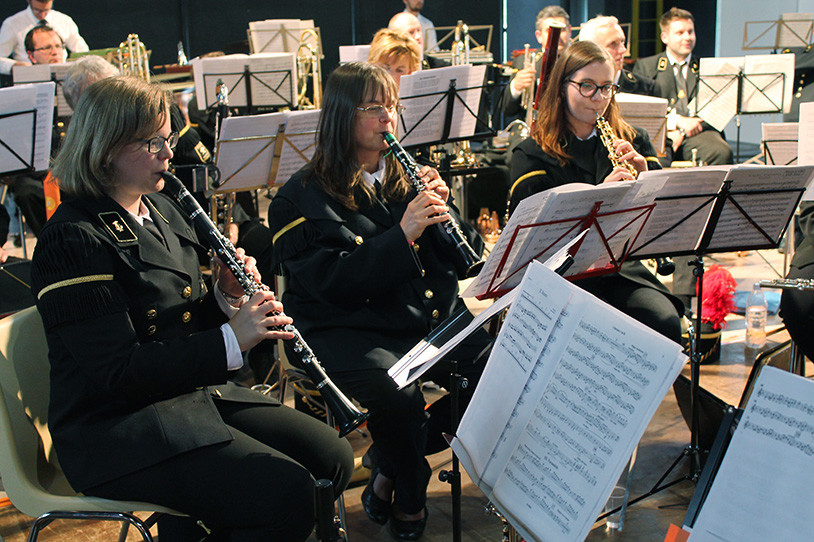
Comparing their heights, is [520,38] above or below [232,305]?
above

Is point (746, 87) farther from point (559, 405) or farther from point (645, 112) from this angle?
point (559, 405)

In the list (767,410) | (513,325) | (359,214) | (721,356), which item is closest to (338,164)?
(359,214)

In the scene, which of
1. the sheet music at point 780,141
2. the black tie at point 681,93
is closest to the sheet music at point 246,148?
the sheet music at point 780,141

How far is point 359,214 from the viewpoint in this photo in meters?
2.64

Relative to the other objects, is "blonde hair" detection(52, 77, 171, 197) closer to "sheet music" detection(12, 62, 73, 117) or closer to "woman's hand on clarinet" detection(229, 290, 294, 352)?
"woman's hand on clarinet" detection(229, 290, 294, 352)

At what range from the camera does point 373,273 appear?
8.03ft

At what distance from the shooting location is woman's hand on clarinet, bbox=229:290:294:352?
1906 millimetres

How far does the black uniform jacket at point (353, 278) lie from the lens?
246cm

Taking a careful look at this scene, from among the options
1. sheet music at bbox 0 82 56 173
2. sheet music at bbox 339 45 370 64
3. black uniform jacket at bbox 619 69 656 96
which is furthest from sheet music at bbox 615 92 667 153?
sheet music at bbox 0 82 56 173

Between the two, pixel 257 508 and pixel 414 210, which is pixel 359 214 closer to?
pixel 414 210

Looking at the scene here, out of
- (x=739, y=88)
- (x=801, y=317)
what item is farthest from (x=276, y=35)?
(x=801, y=317)

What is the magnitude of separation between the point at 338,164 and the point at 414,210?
0.37m

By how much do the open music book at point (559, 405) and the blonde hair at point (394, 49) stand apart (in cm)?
351

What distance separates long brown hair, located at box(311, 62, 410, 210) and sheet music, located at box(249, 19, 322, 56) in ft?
18.3
